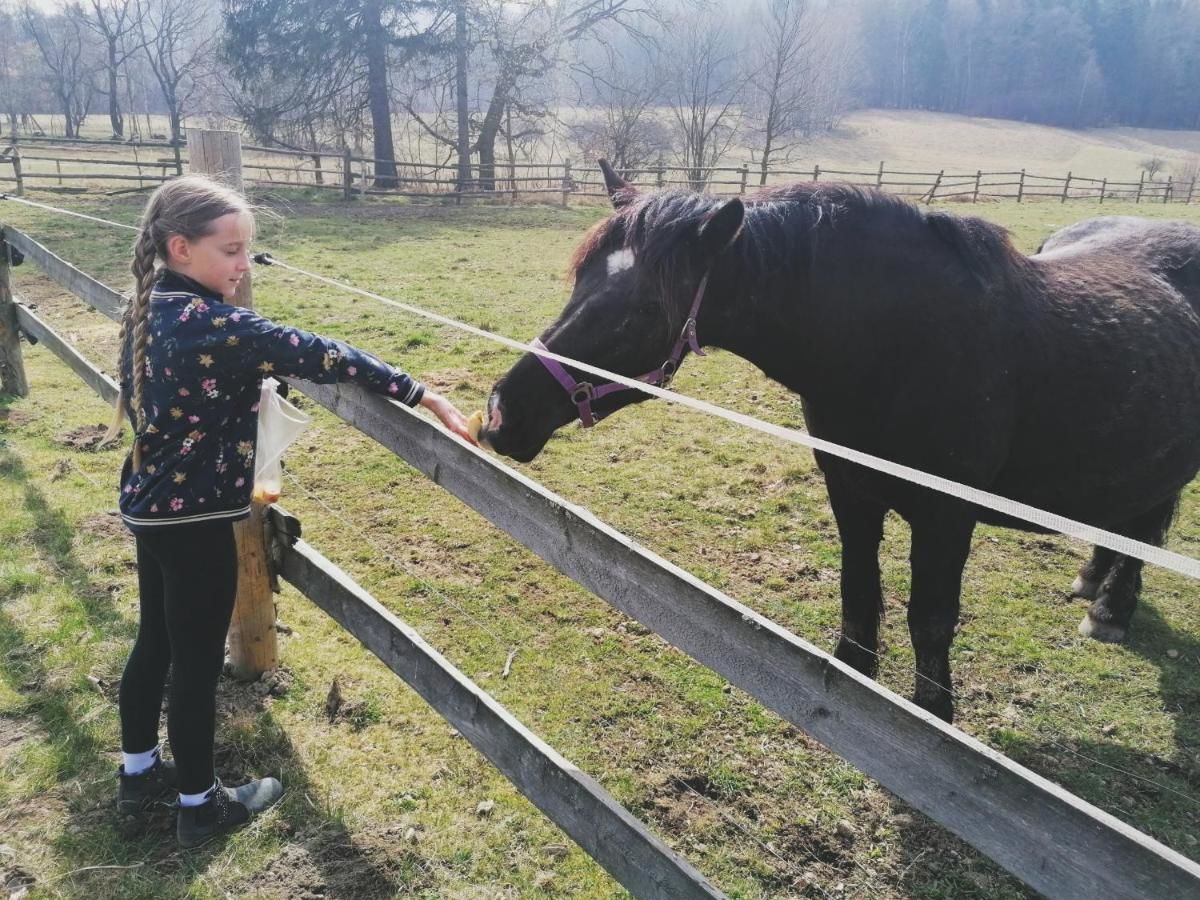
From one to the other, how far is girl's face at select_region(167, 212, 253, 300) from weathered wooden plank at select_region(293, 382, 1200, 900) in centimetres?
83

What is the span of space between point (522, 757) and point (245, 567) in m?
1.61

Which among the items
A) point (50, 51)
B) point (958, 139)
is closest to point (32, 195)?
point (50, 51)

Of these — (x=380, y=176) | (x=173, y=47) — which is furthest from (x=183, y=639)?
(x=173, y=47)

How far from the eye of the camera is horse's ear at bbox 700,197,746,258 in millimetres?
2377

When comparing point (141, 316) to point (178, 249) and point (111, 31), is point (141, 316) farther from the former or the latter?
point (111, 31)

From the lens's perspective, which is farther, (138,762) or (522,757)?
(138,762)

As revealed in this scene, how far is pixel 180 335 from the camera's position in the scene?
6.68 feet

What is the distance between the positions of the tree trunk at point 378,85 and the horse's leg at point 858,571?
82.6 feet

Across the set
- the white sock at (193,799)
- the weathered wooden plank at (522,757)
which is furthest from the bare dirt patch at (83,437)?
the white sock at (193,799)

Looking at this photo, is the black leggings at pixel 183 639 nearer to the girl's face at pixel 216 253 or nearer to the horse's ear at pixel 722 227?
the girl's face at pixel 216 253

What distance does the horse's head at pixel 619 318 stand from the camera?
8.18 feet

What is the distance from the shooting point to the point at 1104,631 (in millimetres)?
4102

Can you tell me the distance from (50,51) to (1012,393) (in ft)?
227

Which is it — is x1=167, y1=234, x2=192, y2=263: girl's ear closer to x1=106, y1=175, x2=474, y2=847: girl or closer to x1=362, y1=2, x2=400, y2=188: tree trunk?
x1=106, y1=175, x2=474, y2=847: girl
